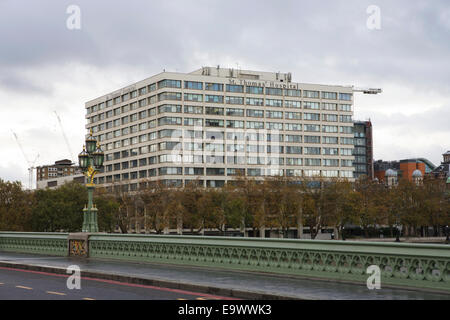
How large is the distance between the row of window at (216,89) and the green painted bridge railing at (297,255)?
96137 mm

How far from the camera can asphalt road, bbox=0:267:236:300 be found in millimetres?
14461

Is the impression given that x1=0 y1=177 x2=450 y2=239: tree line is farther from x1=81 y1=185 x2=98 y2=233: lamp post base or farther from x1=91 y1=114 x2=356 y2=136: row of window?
x1=81 y1=185 x2=98 y2=233: lamp post base

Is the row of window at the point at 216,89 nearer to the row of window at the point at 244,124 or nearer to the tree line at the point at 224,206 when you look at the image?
the row of window at the point at 244,124

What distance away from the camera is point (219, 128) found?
408 ft

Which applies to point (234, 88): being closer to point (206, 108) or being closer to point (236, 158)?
point (206, 108)

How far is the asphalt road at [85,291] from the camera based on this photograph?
47.4 feet

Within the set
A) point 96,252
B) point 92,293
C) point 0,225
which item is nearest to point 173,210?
point 0,225

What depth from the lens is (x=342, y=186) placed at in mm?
93250

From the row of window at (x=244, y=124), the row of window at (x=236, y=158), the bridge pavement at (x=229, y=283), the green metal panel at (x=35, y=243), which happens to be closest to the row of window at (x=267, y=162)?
the row of window at (x=236, y=158)

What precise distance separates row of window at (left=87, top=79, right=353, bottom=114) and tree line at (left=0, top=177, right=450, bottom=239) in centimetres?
2940

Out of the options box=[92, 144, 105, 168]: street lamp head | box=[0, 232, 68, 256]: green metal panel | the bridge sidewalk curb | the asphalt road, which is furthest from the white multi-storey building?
the asphalt road

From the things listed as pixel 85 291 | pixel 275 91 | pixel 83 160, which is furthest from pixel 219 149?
pixel 85 291

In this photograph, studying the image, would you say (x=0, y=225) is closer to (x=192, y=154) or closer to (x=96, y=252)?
(x=192, y=154)
